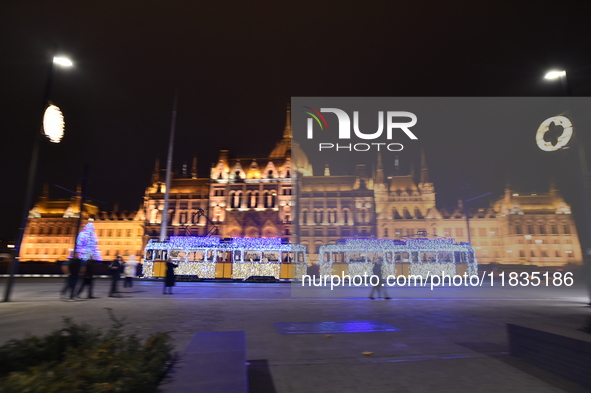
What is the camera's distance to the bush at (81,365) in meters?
2.88

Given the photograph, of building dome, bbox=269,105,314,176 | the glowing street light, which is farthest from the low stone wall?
building dome, bbox=269,105,314,176

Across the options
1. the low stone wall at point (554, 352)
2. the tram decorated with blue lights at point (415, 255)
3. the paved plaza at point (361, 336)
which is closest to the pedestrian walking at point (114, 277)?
the paved plaza at point (361, 336)

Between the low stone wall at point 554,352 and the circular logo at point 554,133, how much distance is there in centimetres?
854

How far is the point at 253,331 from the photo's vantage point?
303 inches

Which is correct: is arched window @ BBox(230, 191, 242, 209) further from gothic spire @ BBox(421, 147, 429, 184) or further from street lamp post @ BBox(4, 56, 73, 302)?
street lamp post @ BBox(4, 56, 73, 302)

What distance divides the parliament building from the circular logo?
48.0 m

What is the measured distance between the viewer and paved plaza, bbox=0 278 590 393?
4539 millimetres

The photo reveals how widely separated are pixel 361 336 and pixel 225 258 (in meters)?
18.9

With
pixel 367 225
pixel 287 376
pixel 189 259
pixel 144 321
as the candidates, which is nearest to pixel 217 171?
pixel 367 225

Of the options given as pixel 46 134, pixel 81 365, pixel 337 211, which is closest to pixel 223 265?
pixel 46 134

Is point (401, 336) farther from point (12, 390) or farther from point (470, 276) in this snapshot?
point (470, 276)

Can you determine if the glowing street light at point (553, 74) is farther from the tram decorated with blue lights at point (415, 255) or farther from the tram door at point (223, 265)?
the tram door at point (223, 265)

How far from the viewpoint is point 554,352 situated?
15.7 ft

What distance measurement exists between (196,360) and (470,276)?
23392 millimetres
